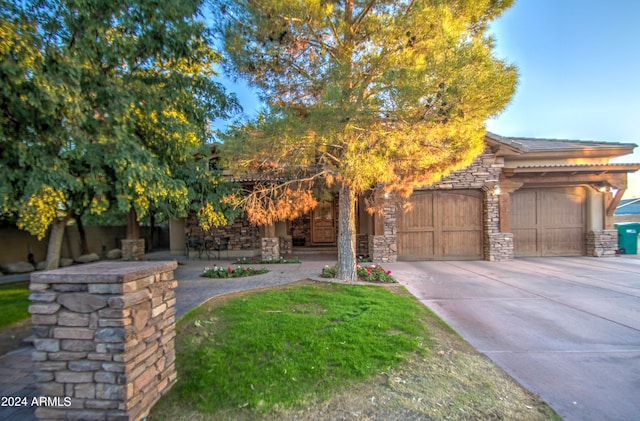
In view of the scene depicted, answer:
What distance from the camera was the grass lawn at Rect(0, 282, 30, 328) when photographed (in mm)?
4340

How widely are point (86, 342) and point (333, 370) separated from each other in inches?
78.3

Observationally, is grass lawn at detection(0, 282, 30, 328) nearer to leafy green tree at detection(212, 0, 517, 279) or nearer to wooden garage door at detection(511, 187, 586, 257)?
leafy green tree at detection(212, 0, 517, 279)

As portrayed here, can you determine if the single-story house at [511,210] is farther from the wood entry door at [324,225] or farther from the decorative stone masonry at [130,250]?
the decorative stone masonry at [130,250]

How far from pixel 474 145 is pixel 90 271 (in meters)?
5.56

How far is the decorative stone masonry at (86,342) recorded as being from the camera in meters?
1.96

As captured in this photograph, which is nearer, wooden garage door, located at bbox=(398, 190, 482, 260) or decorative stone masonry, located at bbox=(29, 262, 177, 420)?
decorative stone masonry, located at bbox=(29, 262, 177, 420)

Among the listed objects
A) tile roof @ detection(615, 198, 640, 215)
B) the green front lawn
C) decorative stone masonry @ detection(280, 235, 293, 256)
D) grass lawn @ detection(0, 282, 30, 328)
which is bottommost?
grass lawn @ detection(0, 282, 30, 328)

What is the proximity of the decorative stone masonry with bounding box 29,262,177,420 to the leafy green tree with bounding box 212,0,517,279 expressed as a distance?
3.24m

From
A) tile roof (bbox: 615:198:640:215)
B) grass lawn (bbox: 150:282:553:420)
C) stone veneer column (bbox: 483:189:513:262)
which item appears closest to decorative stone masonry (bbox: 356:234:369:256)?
stone veneer column (bbox: 483:189:513:262)

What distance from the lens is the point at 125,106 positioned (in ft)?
12.0

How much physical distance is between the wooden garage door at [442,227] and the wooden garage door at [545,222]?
1683 mm

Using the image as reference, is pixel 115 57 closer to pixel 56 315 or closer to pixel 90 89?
pixel 90 89

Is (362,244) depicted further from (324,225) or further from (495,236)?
(495,236)

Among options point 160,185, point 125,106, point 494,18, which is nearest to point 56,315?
point 160,185
